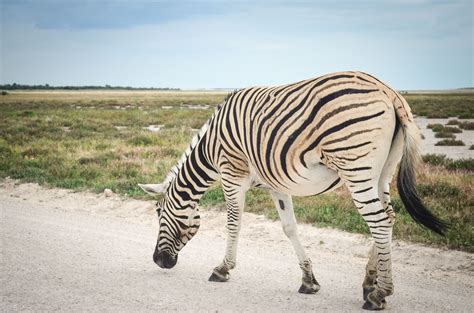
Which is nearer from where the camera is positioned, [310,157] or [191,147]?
[310,157]

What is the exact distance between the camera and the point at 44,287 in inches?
230

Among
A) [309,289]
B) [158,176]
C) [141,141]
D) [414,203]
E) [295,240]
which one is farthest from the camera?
[141,141]

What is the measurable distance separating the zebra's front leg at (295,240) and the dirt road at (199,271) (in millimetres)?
150

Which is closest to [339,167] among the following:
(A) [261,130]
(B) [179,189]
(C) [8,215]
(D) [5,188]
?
(A) [261,130]

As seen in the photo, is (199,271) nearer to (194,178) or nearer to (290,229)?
(194,178)

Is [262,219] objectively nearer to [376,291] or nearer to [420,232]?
[420,232]

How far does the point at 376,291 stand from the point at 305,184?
131 cm

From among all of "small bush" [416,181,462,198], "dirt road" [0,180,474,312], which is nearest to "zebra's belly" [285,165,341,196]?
"dirt road" [0,180,474,312]

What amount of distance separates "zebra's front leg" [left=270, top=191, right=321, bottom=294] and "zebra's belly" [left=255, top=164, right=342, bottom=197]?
507 millimetres

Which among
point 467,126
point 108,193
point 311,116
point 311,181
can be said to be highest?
point 311,116

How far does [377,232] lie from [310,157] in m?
0.99

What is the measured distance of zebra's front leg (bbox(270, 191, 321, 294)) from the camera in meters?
5.79

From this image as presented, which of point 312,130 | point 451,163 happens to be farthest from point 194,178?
point 451,163

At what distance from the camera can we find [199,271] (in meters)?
6.70
